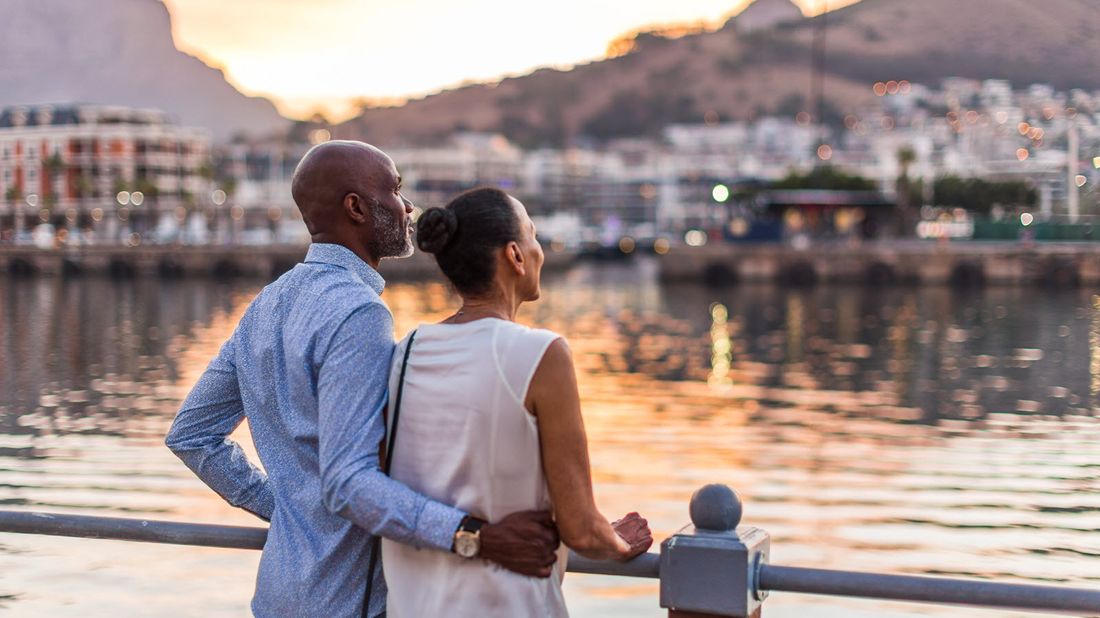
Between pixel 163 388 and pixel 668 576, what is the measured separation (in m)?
25.4

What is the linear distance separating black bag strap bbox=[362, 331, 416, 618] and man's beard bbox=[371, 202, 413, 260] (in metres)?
0.32

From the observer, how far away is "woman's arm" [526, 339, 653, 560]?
2.33 m

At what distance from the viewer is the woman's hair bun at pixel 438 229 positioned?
2463 millimetres

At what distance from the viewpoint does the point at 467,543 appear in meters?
2.40

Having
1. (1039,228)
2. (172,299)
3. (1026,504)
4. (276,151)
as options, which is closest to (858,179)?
(1039,228)

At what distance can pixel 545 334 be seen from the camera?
2357 mm

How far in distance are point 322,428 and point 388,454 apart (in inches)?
5.0

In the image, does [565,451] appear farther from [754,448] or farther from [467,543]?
[754,448]

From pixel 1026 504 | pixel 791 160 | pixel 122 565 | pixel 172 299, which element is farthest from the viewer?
pixel 791 160

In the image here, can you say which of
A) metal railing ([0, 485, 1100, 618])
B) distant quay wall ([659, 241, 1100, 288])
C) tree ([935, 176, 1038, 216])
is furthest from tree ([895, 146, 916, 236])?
metal railing ([0, 485, 1100, 618])

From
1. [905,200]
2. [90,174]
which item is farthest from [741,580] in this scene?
[90,174]

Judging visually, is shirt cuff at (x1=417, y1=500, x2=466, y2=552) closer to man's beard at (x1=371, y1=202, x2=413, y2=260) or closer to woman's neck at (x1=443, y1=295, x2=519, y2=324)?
woman's neck at (x1=443, y1=295, x2=519, y2=324)

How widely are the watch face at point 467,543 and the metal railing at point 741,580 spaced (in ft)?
1.38

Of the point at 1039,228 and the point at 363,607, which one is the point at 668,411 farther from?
the point at 1039,228
